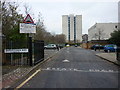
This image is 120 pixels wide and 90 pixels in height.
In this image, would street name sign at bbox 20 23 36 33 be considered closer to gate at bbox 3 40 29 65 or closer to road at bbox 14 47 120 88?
gate at bbox 3 40 29 65

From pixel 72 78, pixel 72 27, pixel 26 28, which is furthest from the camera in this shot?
pixel 72 27

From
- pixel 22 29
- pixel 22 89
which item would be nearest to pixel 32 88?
pixel 22 89

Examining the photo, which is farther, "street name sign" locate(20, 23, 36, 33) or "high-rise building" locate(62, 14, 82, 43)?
"high-rise building" locate(62, 14, 82, 43)

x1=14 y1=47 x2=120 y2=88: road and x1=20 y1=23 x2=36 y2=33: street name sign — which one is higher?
x1=20 y1=23 x2=36 y2=33: street name sign

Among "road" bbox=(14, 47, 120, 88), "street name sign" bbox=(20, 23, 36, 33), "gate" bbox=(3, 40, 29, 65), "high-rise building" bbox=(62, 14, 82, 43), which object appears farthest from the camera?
"high-rise building" bbox=(62, 14, 82, 43)

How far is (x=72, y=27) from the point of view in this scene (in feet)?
423

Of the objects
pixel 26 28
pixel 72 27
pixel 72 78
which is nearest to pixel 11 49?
pixel 26 28

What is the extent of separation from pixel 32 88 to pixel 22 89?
0.36 meters

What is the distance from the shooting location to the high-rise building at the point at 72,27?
12938cm

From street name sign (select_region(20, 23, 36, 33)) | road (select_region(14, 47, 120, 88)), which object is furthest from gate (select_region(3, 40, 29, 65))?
road (select_region(14, 47, 120, 88))

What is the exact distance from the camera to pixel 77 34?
130 meters

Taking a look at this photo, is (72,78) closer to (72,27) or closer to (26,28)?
(26,28)

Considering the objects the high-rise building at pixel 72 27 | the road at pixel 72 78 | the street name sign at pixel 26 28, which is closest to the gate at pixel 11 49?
the street name sign at pixel 26 28

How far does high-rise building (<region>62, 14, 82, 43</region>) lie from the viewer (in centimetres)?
12938
